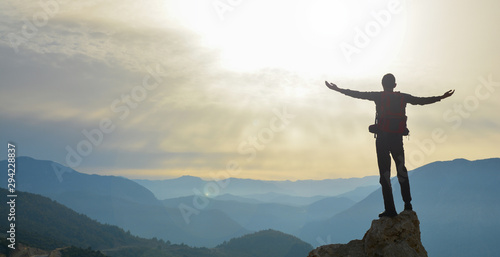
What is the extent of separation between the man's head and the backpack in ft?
0.89

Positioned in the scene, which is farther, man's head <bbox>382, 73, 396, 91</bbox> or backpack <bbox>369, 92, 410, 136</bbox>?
man's head <bbox>382, 73, 396, 91</bbox>

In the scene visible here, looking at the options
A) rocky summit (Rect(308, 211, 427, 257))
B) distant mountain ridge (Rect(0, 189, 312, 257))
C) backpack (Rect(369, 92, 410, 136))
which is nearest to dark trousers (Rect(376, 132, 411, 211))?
backpack (Rect(369, 92, 410, 136))

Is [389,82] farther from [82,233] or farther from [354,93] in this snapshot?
[82,233]

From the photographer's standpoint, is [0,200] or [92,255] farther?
[0,200]

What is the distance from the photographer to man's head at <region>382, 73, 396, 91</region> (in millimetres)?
13109

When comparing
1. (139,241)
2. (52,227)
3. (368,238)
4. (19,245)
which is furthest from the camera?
(139,241)

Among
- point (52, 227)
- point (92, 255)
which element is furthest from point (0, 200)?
point (92, 255)

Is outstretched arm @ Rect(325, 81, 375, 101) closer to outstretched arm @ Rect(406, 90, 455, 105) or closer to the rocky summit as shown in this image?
outstretched arm @ Rect(406, 90, 455, 105)

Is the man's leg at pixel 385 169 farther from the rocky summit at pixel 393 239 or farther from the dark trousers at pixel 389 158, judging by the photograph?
the rocky summit at pixel 393 239

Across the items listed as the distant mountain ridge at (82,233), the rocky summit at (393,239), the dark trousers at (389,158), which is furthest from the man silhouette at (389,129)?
the distant mountain ridge at (82,233)

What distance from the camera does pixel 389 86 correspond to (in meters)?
13.1

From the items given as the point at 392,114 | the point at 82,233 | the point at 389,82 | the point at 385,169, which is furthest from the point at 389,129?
the point at 82,233

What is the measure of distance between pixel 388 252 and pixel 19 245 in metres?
85.9

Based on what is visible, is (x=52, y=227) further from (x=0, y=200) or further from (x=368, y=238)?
(x=368, y=238)
